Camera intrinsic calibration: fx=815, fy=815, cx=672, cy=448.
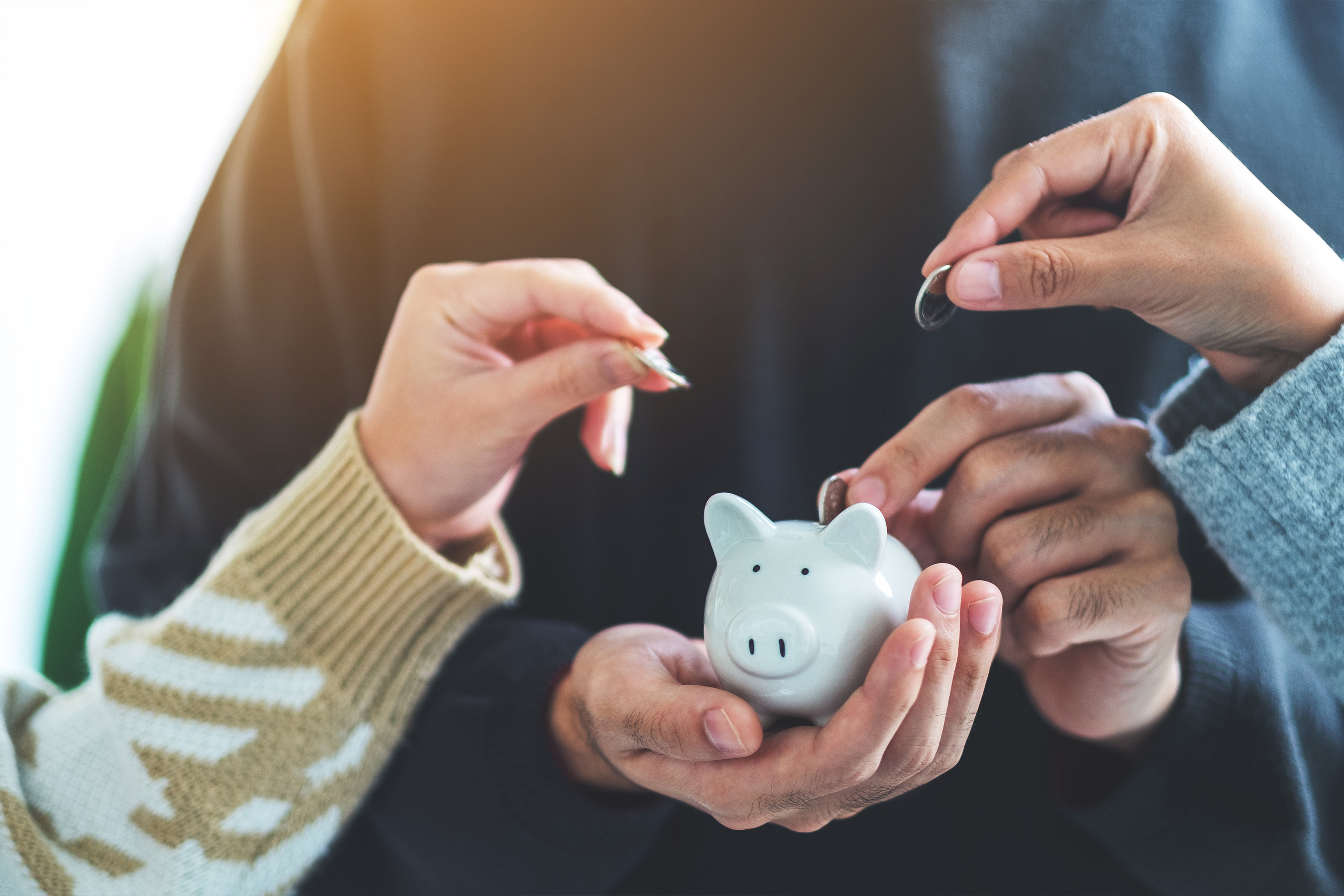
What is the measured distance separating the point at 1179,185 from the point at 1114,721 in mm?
360

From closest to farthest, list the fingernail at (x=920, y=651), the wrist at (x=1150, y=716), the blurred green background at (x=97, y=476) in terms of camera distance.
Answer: the fingernail at (x=920, y=651)
the wrist at (x=1150, y=716)
the blurred green background at (x=97, y=476)

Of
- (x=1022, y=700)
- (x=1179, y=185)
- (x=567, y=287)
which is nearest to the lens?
(x=1179, y=185)

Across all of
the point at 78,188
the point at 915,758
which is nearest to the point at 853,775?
the point at 915,758

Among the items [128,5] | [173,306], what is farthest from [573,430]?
[128,5]

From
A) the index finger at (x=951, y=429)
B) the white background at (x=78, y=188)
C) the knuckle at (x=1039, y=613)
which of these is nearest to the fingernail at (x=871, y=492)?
the index finger at (x=951, y=429)

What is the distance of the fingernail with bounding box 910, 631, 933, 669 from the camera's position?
31 cm

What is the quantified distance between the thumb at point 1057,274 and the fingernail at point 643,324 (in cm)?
19

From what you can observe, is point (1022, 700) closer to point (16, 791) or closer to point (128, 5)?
point (16, 791)

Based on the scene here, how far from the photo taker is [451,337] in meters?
0.57

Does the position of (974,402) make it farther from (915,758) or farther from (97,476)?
(97,476)

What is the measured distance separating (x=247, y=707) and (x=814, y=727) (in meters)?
0.39

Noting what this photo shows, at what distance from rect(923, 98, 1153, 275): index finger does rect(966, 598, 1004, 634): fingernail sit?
183mm

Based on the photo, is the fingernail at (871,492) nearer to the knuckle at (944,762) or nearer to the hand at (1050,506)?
the hand at (1050,506)

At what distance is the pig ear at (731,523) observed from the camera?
40cm
